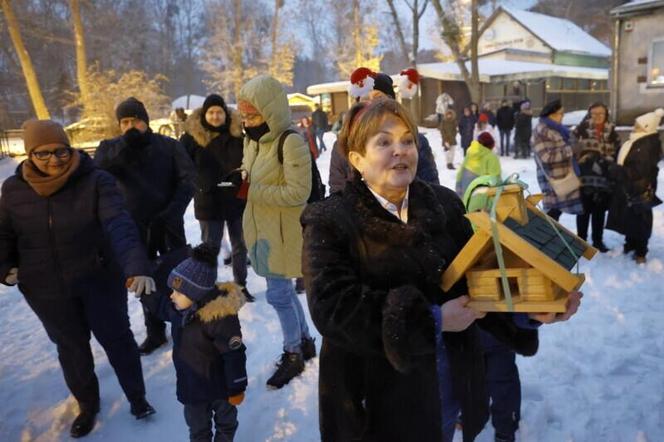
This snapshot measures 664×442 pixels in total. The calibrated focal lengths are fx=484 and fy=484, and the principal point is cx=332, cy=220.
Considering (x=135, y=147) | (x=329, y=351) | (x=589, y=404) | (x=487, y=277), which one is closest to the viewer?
(x=487, y=277)

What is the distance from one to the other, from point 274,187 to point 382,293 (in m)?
1.94

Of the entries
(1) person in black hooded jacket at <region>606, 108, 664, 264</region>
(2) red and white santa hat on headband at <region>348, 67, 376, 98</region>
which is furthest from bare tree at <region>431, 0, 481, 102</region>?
(2) red and white santa hat on headband at <region>348, 67, 376, 98</region>

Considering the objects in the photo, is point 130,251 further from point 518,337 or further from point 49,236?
point 518,337

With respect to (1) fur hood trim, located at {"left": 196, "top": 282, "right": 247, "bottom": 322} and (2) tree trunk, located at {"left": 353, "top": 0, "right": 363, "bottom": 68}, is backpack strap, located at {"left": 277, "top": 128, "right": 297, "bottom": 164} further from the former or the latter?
(2) tree trunk, located at {"left": 353, "top": 0, "right": 363, "bottom": 68}

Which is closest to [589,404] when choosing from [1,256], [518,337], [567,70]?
[518,337]

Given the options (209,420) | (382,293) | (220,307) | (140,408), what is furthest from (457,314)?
(140,408)

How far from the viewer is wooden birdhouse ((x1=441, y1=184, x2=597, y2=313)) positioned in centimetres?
146

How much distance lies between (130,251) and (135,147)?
147cm

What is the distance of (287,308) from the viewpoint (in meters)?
3.65

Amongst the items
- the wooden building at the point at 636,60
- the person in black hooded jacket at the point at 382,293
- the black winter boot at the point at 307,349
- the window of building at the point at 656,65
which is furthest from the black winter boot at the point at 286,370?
the window of building at the point at 656,65

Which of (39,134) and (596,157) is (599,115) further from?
(39,134)

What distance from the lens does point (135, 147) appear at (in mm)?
4004

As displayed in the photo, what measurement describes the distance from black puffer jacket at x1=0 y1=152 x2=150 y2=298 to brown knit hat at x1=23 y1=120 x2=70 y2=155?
211mm

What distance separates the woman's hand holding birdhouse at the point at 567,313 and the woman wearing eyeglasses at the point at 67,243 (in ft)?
6.78
